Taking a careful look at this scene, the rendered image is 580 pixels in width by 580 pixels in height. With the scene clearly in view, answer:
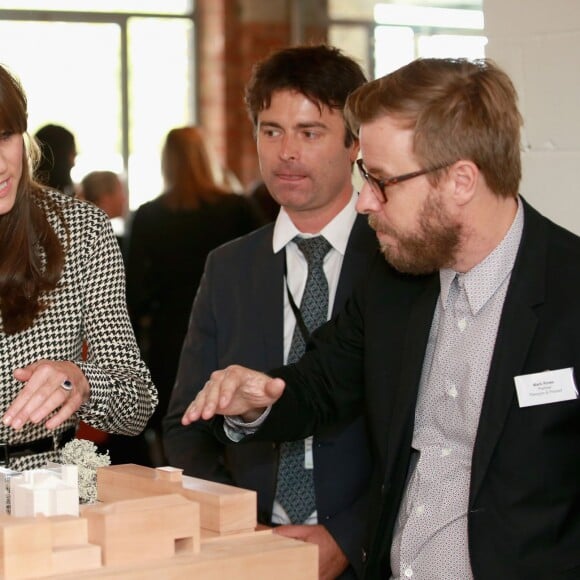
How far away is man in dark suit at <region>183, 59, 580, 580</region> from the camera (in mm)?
1952

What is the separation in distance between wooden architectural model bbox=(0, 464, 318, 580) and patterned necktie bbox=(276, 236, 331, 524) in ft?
2.69

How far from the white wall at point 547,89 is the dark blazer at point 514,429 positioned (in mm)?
654

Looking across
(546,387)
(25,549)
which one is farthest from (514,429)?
(25,549)

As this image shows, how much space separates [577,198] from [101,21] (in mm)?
6381

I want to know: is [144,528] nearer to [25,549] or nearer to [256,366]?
[25,549]

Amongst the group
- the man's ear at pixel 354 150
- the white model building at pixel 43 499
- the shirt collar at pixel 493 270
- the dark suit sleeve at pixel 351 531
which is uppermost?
the man's ear at pixel 354 150

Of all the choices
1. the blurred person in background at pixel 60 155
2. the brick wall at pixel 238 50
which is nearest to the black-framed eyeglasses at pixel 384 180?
the blurred person in background at pixel 60 155

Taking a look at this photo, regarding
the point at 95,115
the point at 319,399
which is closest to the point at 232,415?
the point at 319,399

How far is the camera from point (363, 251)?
2.63 metres

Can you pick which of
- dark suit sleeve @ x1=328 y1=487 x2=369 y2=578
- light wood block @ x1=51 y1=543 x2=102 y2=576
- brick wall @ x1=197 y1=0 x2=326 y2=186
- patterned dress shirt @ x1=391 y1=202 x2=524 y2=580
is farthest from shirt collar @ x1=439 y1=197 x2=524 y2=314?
brick wall @ x1=197 y1=0 x2=326 y2=186

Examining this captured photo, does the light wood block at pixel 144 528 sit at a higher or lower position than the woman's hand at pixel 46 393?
lower

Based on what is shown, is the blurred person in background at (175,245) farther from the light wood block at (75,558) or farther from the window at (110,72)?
the window at (110,72)

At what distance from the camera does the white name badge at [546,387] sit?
194 centimetres

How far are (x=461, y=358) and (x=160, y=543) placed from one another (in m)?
0.78
